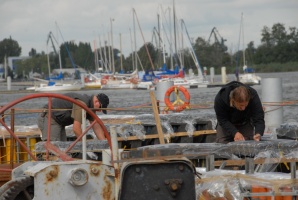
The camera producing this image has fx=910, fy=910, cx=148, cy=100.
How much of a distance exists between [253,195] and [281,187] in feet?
0.85

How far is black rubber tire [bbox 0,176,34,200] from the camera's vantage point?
7941 mm

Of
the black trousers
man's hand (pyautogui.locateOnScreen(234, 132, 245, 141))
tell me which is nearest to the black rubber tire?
man's hand (pyautogui.locateOnScreen(234, 132, 245, 141))

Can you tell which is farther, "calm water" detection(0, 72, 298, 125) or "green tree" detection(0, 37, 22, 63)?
"green tree" detection(0, 37, 22, 63)

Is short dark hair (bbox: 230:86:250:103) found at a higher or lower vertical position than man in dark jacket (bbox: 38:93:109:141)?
higher

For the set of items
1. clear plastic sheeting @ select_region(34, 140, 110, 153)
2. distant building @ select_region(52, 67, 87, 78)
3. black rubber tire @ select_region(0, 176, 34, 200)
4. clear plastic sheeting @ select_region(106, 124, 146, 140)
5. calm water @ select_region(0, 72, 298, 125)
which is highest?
black rubber tire @ select_region(0, 176, 34, 200)

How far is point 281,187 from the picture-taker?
8047 mm

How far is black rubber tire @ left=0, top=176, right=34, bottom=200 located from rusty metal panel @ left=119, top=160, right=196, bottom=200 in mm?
952

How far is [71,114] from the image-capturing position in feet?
41.6

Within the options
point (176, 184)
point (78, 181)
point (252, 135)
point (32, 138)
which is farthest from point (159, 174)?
point (32, 138)

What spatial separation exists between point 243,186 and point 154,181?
104 cm

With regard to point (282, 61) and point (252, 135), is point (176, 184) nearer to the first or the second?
point (252, 135)

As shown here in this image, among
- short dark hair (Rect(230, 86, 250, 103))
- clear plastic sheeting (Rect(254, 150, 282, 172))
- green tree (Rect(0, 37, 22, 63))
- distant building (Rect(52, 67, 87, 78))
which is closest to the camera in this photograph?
clear plastic sheeting (Rect(254, 150, 282, 172))

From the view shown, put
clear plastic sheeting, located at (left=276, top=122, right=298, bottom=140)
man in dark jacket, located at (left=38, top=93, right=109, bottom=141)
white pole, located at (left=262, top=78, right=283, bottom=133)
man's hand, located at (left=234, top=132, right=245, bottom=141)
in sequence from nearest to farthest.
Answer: man's hand, located at (left=234, top=132, right=245, bottom=141), clear plastic sheeting, located at (left=276, top=122, right=298, bottom=140), man in dark jacket, located at (left=38, top=93, right=109, bottom=141), white pole, located at (left=262, top=78, right=283, bottom=133)

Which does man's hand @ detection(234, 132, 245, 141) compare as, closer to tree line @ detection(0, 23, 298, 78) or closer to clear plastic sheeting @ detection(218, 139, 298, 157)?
clear plastic sheeting @ detection(218, 139, 298, 157)
